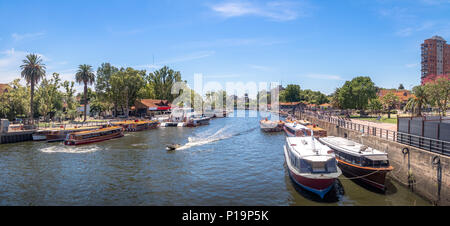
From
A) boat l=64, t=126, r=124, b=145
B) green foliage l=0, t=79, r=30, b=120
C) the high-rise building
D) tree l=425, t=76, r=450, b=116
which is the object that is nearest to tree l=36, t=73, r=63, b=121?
green foliage l=0, t=79, r=30, b=120

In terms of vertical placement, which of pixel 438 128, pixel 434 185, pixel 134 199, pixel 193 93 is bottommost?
pixel 134 199

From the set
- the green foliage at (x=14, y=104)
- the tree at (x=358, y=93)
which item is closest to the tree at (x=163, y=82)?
the green foliage at (x=14, y=104)

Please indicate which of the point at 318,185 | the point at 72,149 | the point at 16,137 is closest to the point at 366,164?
the point at 318,185

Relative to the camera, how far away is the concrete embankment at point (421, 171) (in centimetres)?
1698

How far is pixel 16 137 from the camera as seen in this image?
1843 inches

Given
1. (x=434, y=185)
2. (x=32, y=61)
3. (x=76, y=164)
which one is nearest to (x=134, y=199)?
(x=76, y=164)

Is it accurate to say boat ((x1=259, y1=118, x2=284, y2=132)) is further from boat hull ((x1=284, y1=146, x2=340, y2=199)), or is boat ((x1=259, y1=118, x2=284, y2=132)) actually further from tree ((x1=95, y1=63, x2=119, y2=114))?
tree ((x1=95, y1=63, x2=119, y2=114))

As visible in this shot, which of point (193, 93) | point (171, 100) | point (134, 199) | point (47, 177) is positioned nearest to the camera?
point (134, 199)

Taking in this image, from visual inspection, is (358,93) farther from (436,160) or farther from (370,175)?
(436,160)

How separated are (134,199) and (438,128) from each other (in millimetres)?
23486

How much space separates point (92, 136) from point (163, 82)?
8116 centimetres

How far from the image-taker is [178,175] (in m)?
25.5

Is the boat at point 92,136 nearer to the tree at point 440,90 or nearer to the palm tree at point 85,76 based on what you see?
the palm tree at point 85,76
